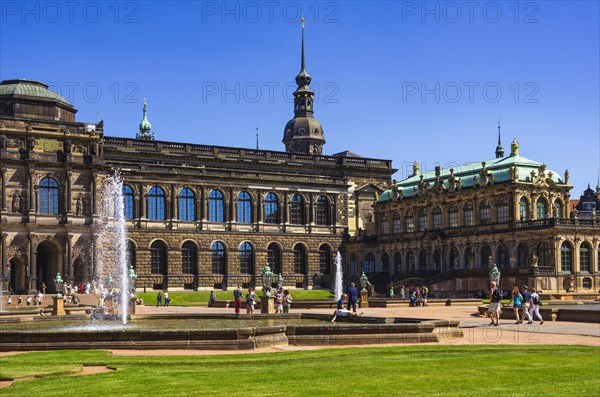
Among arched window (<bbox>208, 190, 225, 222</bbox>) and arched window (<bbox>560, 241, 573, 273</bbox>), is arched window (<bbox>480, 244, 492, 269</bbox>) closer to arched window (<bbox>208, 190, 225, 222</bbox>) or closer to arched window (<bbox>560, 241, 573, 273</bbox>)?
arched window (<bbox>560, 241, 573, 273</bbox>)

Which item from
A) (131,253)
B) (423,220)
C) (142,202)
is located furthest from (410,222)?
(131,253)

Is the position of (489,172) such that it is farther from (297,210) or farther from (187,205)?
(187,205)

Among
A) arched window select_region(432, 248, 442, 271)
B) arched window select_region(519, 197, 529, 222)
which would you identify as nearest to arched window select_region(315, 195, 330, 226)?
arched window select_region(432, 248, 442, 271)

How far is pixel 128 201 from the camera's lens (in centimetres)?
8581

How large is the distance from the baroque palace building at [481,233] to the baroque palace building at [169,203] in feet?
19.5

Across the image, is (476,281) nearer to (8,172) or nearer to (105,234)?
(105,234)

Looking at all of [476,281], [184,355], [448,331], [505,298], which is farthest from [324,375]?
[476,281]

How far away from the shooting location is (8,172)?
247ft

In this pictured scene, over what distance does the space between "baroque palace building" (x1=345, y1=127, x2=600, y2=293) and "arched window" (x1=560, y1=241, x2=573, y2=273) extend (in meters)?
0.09

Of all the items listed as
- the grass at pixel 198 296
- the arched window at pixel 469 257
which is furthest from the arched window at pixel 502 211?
the grass at pixel 198 296

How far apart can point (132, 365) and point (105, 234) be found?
2335 inches

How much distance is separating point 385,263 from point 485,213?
55.8 ft

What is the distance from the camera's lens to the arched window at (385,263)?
3822 inches

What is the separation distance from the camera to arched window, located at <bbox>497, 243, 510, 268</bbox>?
7993 cm
